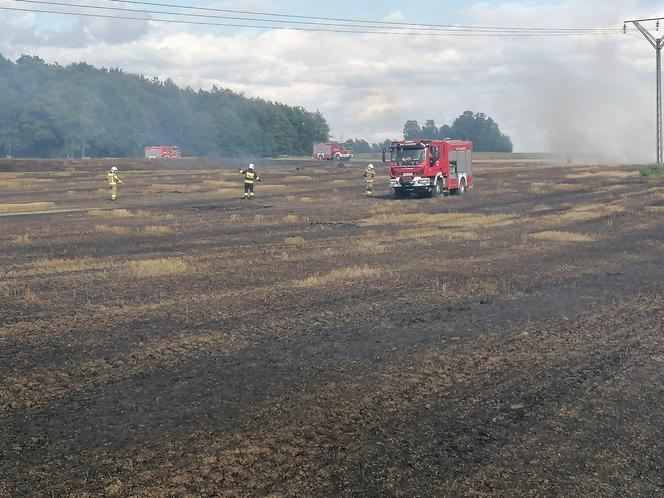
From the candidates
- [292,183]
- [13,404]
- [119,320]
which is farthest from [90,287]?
[292,183]

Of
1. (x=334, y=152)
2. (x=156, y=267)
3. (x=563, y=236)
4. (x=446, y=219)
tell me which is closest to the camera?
(x=156, y=267)

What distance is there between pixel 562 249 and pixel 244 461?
1455 cm

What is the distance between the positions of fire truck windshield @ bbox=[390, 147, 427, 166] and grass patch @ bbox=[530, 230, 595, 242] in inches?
560

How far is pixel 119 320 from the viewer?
10.5 meters

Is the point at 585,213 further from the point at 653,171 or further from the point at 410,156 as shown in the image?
the point at 653,171

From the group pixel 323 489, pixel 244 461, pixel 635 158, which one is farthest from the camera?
pixel 635 158

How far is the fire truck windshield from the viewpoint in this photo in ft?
116

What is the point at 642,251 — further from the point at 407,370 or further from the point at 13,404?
the point at 13,404

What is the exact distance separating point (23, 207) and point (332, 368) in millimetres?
27937

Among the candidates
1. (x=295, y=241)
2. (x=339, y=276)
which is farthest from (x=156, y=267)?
(x=295, y=241)

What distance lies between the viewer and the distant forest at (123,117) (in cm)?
10769

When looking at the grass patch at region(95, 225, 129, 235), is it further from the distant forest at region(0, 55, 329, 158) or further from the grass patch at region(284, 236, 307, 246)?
the distant forest at region(0, 55, 329, 158)

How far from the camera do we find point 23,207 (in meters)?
32.1

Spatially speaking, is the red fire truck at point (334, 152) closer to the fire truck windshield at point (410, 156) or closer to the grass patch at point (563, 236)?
the fire truck windshield at point (410, 156)
